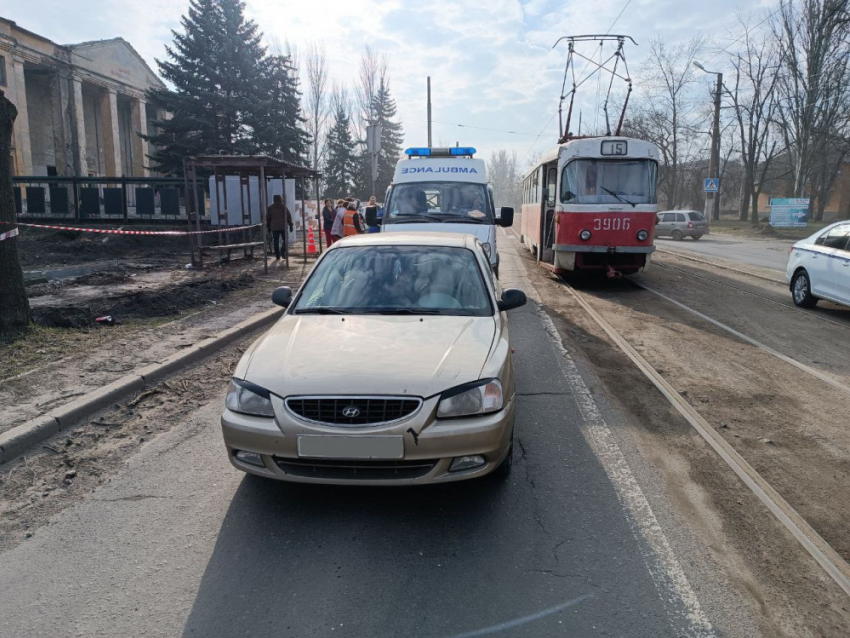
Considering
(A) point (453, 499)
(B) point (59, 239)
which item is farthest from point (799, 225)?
(A) point (453, 499)

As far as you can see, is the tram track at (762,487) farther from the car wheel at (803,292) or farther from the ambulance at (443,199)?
the ambulance at (443,199)

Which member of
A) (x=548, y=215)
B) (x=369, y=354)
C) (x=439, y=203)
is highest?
(x=439, y=203)

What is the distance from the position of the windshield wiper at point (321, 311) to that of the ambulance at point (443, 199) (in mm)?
6065

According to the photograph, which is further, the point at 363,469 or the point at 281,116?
the point at 281,116

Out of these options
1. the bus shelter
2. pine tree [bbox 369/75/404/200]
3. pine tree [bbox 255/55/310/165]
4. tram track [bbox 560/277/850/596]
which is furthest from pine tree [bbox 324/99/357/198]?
tram track [bbox 560/277/850/596]

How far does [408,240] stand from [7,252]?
17.4ft

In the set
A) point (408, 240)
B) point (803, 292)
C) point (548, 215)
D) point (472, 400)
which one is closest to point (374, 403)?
point (472, 400)

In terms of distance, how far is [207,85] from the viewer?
31797 millimetres

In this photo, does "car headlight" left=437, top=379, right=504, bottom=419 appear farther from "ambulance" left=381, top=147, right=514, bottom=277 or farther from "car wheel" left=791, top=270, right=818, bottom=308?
"car wheel" left=791, top=270, right=818, bottom=308

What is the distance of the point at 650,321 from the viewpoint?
31.8 ft

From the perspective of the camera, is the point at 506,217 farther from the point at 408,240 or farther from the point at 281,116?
the point at 281,116

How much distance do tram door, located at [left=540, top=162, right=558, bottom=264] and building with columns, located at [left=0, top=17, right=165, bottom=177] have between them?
82.6 feet

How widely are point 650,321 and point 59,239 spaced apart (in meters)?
20.9

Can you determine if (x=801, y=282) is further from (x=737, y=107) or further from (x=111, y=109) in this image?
(x=111, y=109)
